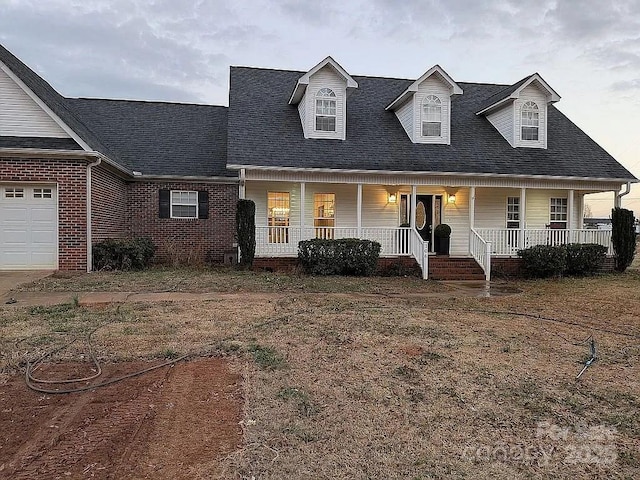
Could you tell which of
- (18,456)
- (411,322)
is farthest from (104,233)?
(18,456)

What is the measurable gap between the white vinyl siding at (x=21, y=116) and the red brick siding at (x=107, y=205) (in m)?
1.52

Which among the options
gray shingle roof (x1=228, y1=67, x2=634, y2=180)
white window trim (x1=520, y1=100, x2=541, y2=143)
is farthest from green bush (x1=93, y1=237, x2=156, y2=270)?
white window trim (x1=520, y1=100, x2=541, y2=143)

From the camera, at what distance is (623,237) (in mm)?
14766

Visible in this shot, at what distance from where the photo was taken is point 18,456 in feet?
9.37

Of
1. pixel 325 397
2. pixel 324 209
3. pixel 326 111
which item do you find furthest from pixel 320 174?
pixel 325 397

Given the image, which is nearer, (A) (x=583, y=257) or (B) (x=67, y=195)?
(B) (x=67, y=195)

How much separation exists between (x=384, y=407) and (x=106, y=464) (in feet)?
7.02

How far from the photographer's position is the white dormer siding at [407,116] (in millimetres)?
15695

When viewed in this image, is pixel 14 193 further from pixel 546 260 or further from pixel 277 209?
pixel 546 260

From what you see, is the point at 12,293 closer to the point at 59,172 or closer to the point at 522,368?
the point at 59,172

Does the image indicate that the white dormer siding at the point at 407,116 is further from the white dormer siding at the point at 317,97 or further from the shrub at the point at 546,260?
the shrub at the point at 546,260

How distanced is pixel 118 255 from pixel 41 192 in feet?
8.52

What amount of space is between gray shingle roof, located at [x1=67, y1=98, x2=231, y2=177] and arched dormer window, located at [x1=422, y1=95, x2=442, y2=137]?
7187 millimetres

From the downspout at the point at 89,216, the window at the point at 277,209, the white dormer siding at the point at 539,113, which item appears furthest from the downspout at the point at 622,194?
the downspout at the point at 89,216
